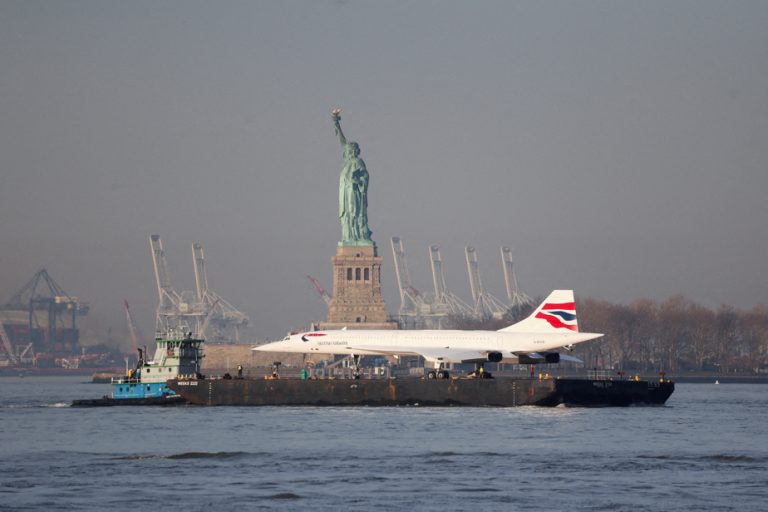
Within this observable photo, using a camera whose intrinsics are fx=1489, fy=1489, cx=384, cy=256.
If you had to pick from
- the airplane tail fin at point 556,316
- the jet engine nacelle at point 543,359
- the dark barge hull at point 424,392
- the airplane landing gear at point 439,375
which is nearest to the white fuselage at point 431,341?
the jet engine nacelle at point 543,359

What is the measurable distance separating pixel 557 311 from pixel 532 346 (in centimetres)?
470

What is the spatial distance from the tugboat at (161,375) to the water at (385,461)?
1332 cm

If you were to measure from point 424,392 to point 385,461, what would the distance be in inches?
1826

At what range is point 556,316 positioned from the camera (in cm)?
14638

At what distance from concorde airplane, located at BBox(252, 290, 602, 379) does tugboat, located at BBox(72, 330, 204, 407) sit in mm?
15677

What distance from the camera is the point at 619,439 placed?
9719cm

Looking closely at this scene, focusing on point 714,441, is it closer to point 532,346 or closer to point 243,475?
point 243,475

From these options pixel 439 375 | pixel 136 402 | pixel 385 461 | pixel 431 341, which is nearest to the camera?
pixel 385 461

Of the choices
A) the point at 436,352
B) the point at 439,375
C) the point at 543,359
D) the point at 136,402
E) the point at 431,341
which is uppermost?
the point at 431,341

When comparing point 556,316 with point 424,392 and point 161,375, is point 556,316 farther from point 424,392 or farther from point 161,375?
point 161,375

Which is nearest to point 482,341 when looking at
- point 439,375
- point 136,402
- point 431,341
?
point 431,341

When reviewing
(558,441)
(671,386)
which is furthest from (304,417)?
(671,386)

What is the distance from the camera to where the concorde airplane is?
144375 millimetres

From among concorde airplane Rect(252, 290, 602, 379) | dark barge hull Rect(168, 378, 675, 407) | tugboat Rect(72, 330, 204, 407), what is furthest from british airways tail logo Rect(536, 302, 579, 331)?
tugboat Rect(72, 330, 204, 407)
